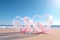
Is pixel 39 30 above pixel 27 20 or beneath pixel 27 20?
beneath

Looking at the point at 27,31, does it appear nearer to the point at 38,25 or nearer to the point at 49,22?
the point at 38,25

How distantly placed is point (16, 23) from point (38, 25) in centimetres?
258

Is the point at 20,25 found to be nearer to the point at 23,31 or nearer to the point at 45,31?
the point at 23,31

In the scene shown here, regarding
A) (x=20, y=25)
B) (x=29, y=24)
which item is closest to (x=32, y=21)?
(x=29, y=24)

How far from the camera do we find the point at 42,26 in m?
16.6

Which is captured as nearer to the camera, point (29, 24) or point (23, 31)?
point (29, 24)

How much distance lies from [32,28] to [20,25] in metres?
1.57

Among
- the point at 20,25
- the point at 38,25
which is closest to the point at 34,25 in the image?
the point at 38,25

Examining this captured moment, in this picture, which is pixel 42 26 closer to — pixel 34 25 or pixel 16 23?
pixel 34 25

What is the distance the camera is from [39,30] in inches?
667

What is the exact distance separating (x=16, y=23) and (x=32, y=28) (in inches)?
81.1

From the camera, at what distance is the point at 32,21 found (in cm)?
1593

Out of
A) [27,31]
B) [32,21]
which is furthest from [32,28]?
[32,21]

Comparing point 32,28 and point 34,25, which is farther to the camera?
point 32,28
